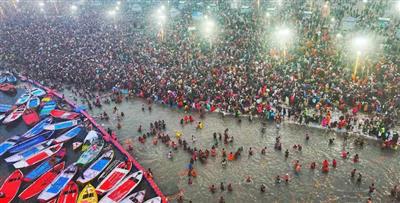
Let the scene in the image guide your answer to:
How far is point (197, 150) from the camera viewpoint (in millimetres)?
29125

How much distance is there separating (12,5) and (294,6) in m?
57.8

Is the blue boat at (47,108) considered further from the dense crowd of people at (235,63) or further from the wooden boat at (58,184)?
the wooden boat at (58,184)

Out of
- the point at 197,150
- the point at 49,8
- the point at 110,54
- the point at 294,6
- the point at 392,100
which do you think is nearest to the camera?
the point at 197,150

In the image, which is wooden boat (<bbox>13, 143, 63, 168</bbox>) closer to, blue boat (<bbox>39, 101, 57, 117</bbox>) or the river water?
the river water

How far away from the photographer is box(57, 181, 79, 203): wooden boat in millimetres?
23984

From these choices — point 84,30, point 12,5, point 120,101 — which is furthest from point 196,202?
point 12,5

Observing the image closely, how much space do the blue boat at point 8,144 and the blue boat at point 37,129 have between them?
661mm

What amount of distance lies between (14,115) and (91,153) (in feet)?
40.3

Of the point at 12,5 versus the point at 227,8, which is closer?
the point at 227,8

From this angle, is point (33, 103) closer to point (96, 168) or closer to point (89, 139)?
point (89, 139)

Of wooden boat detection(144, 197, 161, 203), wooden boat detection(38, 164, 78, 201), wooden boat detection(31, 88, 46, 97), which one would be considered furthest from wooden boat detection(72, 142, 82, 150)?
wooden boat detection(31, 88, 46, 97)

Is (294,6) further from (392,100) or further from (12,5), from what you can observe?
(12,5)

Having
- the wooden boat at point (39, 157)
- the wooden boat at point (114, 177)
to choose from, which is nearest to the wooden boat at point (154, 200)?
the wooden boat at point (114, 177)

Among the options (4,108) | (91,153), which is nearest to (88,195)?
(91,153)
